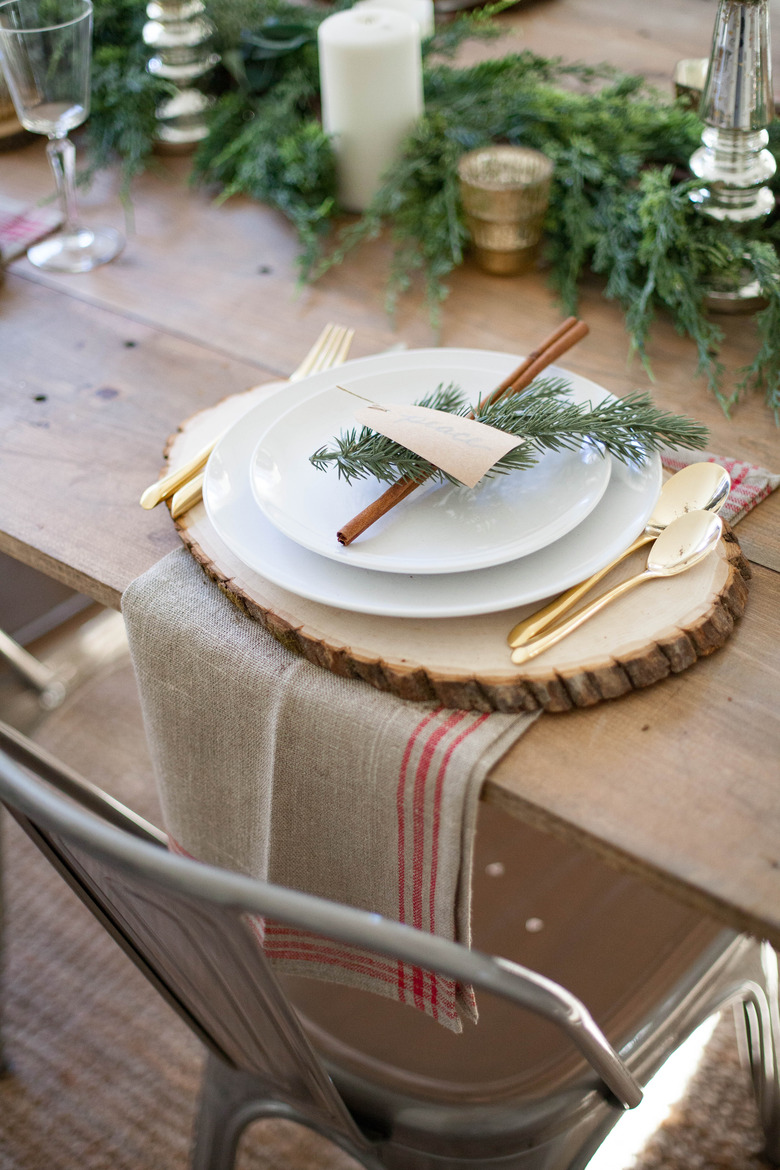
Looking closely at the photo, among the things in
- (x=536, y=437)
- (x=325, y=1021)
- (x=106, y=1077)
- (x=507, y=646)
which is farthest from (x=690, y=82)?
(x=106, y=1077)

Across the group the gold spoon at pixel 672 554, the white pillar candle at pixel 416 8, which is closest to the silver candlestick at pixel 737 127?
the gold spoon at pixel 672 554

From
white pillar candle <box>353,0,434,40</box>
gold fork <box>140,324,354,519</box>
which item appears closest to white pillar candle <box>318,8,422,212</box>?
white pillar candle <box>353,0,434,40</box>

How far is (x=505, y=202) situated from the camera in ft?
3.18

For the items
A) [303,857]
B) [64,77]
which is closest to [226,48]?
[64,77]

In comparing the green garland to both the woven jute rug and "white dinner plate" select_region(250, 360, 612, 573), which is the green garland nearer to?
"white dinner plate" select_region(250, 360, 612, 573)

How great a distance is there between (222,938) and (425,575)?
23 cm

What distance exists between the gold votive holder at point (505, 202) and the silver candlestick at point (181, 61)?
431mm

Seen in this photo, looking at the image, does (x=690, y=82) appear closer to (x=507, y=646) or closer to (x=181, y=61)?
(x=181, y=61)

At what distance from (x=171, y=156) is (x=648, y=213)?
668mm

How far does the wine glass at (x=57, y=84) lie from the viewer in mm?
958

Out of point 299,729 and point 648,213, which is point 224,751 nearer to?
point 299,729

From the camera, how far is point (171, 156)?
4.25 feet

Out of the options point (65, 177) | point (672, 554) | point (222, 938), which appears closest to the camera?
point (222, 938)

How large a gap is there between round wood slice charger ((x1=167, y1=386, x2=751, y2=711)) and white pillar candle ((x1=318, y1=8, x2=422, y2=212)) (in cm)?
66
